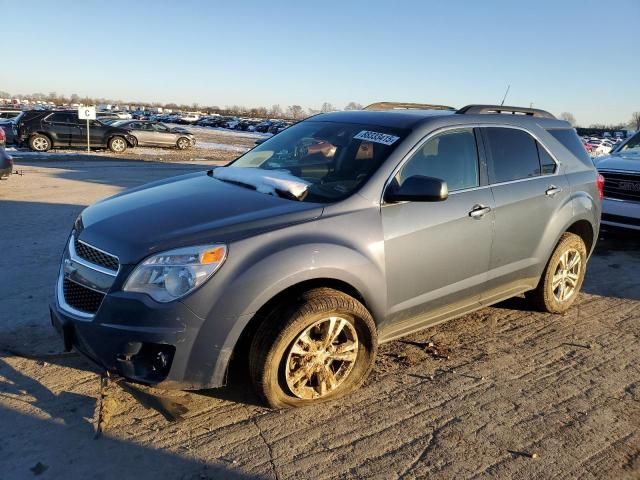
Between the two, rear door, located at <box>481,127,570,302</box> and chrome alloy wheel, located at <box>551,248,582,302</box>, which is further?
chrome alloy wheel, located at <box>551,248,582,302</box>

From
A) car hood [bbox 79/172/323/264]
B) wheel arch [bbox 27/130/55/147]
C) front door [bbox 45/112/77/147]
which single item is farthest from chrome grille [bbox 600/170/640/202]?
wheel arch [bbox 27/130/55/147]

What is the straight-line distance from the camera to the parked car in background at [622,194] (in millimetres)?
7605

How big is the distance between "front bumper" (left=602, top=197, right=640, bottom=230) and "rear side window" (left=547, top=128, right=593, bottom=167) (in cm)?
293

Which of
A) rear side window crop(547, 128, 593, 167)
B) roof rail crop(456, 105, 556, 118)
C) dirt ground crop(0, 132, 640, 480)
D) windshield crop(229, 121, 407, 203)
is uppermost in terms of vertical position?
roof rail crop(456, 105, 556, 118)

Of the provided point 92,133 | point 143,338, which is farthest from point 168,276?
point 92,133

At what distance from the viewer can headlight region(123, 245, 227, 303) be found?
288 centimetres

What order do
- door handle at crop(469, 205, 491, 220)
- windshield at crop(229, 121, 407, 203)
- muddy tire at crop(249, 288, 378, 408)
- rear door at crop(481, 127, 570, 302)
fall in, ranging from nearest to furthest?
muddy tire at crop(249, 288, 378, 408) → windshield at crop(229, 121, 407, 203) → door handle at crop(469, 205, 491, 220) → rear door at crop(481, 127, 570, 302)

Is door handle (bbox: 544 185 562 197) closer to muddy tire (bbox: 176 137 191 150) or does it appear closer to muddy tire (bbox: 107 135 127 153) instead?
muddy tire (bbox: 107 135 127 153)

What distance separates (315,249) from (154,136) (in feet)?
87.2

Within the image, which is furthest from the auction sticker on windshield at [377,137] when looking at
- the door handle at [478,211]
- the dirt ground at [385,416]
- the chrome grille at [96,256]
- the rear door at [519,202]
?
the chrome grille at [96,256]

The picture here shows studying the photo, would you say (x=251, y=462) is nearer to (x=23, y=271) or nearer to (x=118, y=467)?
(x=118, y=467)

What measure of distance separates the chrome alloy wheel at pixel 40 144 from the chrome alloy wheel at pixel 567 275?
21.8 m

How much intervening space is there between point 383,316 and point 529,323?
1975 mm

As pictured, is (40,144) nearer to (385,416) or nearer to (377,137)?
(377,137)
